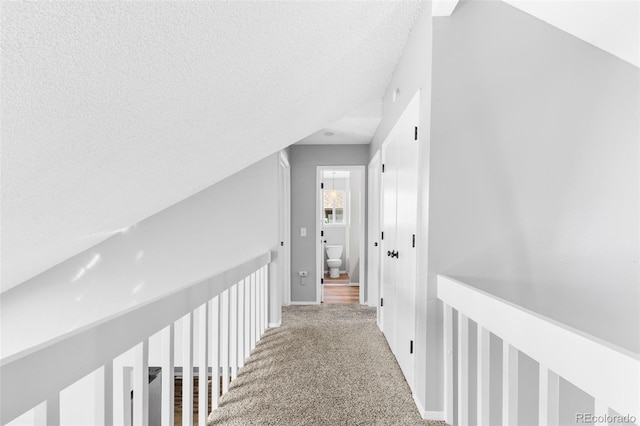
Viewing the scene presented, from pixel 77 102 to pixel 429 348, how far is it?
205cm

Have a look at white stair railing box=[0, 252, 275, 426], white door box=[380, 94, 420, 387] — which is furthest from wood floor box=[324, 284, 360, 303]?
white stair railing box=[0, 252, 275, 426]

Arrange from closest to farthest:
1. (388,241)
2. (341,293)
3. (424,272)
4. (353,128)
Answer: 1. (424,272)
2. (388,241)
3. (353,128)
4. (341,293)

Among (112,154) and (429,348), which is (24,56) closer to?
(112,154)

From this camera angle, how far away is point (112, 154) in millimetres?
1634

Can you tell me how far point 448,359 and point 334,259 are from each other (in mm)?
6014

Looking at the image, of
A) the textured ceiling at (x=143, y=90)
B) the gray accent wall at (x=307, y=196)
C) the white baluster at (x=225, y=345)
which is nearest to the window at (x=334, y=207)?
the gray accent wall at (x=307, y=196)

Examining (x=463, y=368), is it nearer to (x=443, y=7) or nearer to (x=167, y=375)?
(x=167, y=375)

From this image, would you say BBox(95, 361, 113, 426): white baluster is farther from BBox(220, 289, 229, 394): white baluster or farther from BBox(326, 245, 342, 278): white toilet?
BBox(326, 245, 342, 278): white toilet

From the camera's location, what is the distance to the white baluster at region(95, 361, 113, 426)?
0.99 meters

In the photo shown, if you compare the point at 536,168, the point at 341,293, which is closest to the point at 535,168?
the point at 536,168

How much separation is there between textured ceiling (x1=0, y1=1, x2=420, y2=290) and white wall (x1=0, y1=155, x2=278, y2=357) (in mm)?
1224

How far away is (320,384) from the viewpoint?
2.50 meters

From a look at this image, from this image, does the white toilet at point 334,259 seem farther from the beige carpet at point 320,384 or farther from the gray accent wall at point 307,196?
the beige carpet at point 320,384

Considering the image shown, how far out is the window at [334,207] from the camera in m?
8.51
